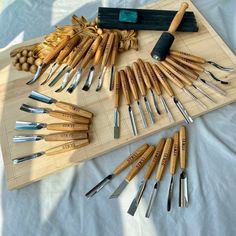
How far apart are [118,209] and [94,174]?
11 cm

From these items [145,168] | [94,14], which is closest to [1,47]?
[94,14]

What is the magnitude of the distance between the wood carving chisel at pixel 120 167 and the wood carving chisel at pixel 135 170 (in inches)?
0.4

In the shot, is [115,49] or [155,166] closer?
[155,166]

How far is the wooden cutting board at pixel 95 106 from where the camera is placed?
0.79 m

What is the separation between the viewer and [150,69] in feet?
3.00

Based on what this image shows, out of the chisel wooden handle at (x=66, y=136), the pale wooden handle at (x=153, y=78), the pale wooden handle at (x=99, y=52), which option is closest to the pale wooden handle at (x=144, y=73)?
the pale wooden handle at (x=153, y=78)

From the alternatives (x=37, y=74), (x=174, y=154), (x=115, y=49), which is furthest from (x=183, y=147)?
(x=37, y=74)

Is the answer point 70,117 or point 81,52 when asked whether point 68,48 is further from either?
point 70,117

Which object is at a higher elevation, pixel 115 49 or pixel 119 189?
pixel 115 49

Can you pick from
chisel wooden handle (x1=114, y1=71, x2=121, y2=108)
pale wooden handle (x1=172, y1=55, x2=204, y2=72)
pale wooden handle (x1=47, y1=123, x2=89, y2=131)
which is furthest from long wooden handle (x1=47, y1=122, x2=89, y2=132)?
pale wooden handle (x1=172, y1=55, x2=204, y2=72)

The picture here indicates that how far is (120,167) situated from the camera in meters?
0.78

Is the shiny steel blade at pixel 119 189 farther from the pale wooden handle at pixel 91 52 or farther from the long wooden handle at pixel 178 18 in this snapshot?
the long wooden handle at pixel 178 18

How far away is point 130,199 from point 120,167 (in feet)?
0.27

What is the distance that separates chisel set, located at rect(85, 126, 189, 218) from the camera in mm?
744
